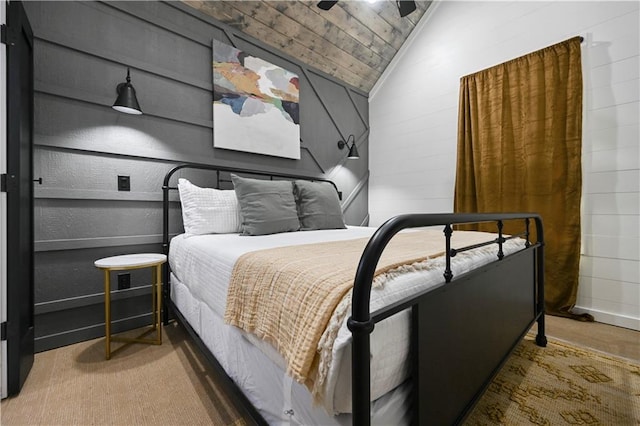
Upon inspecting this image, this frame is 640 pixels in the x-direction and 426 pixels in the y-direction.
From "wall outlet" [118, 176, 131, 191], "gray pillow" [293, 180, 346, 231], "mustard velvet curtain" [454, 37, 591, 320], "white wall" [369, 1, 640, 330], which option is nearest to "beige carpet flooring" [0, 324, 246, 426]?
"wall outlet" [118, 176, 131, 191]

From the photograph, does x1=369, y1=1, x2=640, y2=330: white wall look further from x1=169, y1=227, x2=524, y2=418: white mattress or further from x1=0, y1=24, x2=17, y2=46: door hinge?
x1=0, y1=24, x2=17, y2=46: door hinge

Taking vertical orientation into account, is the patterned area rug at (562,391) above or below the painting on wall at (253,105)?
below

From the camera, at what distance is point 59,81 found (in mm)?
1786

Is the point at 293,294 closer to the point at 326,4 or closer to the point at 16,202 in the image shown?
the point at 16,202

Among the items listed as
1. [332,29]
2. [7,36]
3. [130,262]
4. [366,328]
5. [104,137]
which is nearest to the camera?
[366,328]

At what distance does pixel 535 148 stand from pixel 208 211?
2758 millimetres

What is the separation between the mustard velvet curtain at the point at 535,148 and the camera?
2.28 meters

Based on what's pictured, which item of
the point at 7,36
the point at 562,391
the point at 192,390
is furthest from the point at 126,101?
the point at 562,391

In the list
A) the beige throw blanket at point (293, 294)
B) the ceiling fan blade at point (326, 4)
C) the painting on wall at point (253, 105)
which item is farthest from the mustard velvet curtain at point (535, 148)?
the beige throw blanket at point (293, 294)

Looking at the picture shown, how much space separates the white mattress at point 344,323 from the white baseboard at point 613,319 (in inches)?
52.6

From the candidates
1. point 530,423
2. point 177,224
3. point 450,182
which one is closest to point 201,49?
point 177,224

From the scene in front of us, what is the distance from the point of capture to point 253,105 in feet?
8.70

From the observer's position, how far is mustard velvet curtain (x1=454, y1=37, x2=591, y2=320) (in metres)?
2.28

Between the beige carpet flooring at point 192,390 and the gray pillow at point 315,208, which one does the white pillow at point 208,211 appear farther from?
the beige carpet flooring at point 192,390
